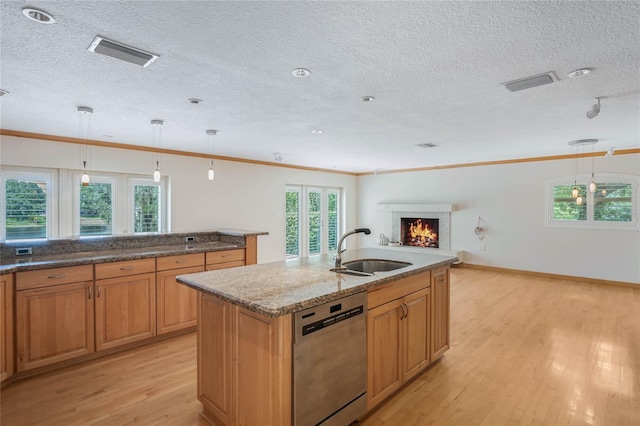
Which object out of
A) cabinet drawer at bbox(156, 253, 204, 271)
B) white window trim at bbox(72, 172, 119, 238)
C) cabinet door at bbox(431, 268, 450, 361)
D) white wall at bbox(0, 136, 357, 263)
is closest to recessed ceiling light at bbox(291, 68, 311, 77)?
cabinet door at bbox(431, 268, 450, 361)

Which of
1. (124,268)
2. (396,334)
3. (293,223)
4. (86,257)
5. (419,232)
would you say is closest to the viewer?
(396,334)

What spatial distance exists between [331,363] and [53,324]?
2598mm

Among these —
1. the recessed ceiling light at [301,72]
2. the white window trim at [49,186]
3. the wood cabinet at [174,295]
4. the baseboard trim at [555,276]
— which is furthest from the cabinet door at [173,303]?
the baseboard trim at [555,276]

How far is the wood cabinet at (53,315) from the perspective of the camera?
108 inches

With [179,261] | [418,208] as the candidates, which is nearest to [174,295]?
[179,261]

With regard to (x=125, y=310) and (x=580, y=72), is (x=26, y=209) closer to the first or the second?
(x=125, y=310)

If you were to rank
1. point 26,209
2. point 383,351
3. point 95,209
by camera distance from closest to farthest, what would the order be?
point 383,351, point 26,209, point 95,209

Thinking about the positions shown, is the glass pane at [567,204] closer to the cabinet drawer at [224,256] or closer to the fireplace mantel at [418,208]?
the fireplace mantel at [418,208]

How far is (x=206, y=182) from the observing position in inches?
241

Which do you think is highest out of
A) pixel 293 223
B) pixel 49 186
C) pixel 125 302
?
pixel 49 186

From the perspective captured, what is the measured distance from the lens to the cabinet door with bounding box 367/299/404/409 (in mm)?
2193

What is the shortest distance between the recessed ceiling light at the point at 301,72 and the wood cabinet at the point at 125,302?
2402 mm

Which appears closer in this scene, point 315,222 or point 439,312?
point 439,312

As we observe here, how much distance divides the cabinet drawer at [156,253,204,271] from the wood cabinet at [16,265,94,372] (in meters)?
0.62
